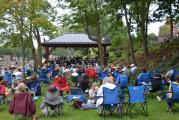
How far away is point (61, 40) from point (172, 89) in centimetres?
2349

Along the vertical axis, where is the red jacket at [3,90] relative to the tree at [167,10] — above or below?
below

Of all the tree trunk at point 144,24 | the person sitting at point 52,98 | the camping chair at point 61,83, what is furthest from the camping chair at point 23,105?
the tree trunk at point 144,24

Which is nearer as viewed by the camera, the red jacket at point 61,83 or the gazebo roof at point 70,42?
the red jacket at point 61,83

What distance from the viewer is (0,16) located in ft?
86.7

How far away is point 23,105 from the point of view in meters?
10.3

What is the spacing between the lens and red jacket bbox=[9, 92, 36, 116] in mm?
10312

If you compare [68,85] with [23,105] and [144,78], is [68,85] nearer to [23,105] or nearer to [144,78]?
[144,78]

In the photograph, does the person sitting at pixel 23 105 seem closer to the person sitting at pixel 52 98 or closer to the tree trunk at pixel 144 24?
the person sitting at pixel 52 98

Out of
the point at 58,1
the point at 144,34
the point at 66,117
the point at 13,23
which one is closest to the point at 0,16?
the point at 13,23

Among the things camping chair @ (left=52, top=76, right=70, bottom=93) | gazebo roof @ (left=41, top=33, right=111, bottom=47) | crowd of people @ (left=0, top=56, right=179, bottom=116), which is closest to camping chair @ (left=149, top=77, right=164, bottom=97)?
crowd of people @ (left=0, top=56, right=179, bottom=116)

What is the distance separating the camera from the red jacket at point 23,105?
33.8 ft

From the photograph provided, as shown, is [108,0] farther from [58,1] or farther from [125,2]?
[58,1]

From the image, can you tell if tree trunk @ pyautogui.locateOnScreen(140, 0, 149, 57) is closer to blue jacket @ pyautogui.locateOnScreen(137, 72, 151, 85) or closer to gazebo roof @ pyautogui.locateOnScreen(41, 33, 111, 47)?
gazebo roof @ pyautogui.locateOnScreen(41, 33, 111, 47)

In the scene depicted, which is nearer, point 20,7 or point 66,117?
point 66,117
